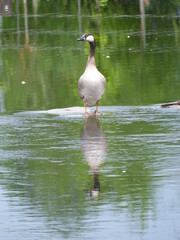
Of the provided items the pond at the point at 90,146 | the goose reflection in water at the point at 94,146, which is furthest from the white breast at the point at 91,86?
the goose reflection in water at the point at 94,146

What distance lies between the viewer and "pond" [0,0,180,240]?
670 centimetres

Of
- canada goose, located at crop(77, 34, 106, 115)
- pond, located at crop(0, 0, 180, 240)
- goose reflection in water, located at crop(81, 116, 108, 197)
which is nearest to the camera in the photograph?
pond, located at crop(0, 0, 180, 240)

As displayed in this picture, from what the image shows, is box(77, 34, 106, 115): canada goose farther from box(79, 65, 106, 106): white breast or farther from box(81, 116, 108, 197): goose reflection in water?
box(81, 116, 108, 197): goose reflection in water

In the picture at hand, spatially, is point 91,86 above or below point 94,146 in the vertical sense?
above

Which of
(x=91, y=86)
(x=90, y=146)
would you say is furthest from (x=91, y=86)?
(x=90, y=146)

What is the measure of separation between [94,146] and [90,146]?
0.05m

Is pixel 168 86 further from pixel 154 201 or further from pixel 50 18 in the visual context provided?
pixel 50 18

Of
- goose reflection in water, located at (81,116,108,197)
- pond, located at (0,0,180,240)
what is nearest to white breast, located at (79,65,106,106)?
pond, located at (0,0,180,240)

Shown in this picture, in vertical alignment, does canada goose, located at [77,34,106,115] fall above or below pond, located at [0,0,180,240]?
above

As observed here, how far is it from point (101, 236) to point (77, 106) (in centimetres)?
776

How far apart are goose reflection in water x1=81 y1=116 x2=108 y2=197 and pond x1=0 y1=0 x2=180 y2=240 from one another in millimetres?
11

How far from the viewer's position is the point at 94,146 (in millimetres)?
10000

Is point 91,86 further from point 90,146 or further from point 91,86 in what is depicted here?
point 90,146

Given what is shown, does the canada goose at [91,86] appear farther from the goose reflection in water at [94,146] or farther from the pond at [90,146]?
the goose reflection in water at [94,146]
